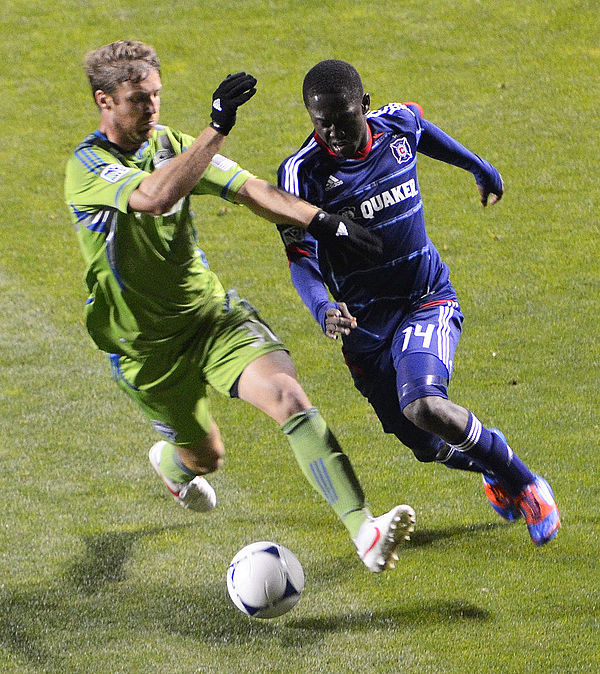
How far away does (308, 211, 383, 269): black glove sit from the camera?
5516mm

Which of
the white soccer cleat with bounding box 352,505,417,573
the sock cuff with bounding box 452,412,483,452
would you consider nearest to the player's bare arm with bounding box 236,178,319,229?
the sock cuff with bounding box 452,412,483,452

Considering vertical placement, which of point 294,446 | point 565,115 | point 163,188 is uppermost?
point 163,188

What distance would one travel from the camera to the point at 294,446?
5348mm

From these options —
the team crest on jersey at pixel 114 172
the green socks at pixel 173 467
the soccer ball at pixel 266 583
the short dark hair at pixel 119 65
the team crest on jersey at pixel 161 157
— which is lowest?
the green socks at pixel 173 467

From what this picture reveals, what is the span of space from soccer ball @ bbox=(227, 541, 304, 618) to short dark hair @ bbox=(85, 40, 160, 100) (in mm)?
2292

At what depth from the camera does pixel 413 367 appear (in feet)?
19.0

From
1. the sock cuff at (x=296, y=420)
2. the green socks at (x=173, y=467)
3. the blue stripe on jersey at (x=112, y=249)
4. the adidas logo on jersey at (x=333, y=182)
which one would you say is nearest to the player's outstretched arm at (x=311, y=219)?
the adidas logo on jersey at (x=333, y=182)

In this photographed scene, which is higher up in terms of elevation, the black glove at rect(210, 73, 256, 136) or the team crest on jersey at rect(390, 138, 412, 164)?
the black glove at rect(210, 73, 256, 136)

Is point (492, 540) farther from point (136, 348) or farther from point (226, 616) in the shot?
point (136, 348)

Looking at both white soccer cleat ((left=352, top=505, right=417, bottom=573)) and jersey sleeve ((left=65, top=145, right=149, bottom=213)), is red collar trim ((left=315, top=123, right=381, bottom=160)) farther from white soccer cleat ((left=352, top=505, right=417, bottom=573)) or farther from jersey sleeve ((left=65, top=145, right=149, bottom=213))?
white soccer cleat ((left=352, top=505, right=417, bottom=573))

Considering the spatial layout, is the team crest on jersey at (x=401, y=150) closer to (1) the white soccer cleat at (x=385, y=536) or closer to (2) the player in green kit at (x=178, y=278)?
(2) the player in green kit at (x=178, y=278)

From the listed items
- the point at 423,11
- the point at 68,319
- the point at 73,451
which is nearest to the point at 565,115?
the point at 423,11

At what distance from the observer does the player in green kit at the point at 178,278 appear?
16.6 feet

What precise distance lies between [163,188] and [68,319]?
5.22 metres
